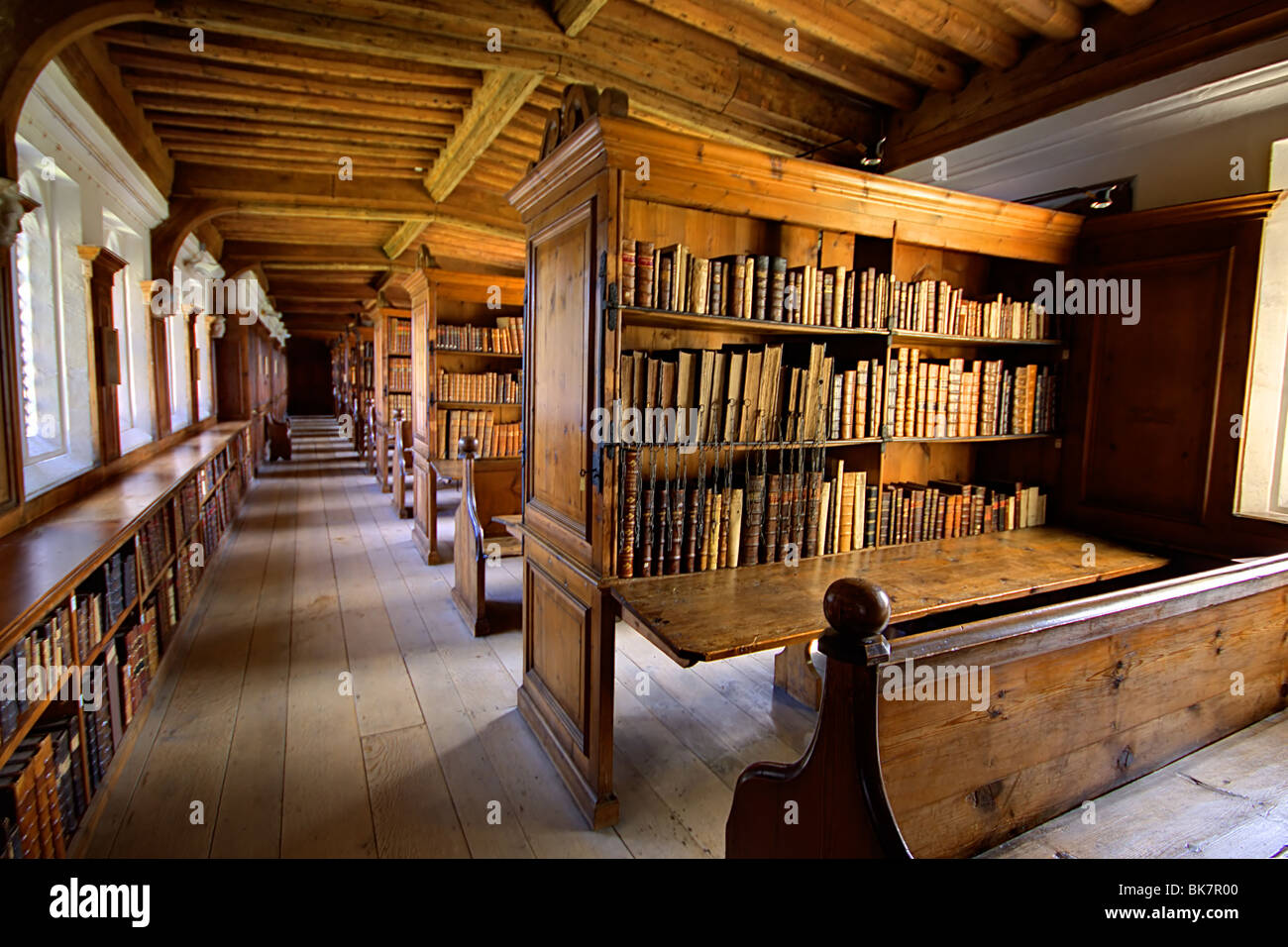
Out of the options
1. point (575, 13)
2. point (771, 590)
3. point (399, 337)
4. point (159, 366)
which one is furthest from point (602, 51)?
point (399, 337)

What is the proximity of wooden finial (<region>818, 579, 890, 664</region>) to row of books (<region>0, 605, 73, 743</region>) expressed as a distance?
76.8 inches

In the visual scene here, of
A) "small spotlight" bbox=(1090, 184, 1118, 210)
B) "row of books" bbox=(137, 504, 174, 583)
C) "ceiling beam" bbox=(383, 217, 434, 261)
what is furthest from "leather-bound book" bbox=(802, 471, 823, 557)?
"ceiling beam" bbox=(383, 217, 434, 261)

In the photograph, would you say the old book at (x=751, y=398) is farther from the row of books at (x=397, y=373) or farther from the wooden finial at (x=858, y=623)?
the row of books at (x=397, y=373)

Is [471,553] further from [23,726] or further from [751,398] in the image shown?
[23,726]

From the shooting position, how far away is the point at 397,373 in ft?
26.2

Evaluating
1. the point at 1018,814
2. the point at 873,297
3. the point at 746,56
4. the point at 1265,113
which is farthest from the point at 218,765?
the point at 1265,113

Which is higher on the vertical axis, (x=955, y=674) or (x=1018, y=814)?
(x=955, y=674)

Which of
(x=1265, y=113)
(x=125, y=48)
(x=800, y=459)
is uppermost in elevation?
(x=125, y=48)

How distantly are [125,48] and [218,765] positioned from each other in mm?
3828

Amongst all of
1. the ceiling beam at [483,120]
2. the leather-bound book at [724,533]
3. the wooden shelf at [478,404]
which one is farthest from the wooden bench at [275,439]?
the leather-bound book at [724,533]

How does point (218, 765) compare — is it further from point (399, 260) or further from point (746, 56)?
point (399, 260)

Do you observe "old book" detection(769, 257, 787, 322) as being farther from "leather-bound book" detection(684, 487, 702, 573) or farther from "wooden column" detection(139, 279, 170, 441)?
"wooden column" detection(139, 279, 170, 441)

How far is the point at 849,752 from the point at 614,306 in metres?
1.50

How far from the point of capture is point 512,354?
5945 mm
